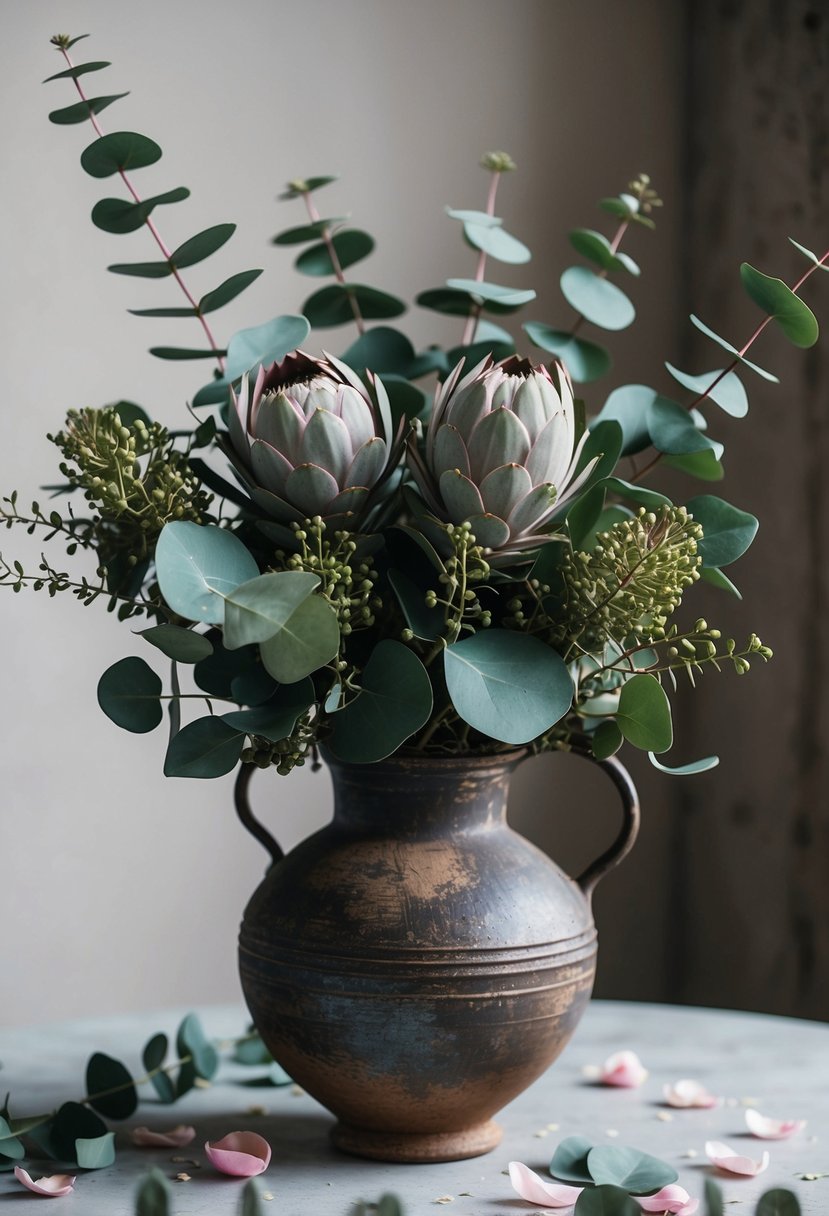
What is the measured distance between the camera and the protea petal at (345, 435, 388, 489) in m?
0.75

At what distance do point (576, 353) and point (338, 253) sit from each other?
8.1 inches

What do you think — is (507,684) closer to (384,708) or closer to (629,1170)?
(384,708)

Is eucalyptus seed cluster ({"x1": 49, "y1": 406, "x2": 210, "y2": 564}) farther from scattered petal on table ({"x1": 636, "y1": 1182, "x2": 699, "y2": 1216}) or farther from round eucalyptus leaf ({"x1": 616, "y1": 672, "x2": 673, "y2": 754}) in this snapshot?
scattered petal on table ({"x1": 636, "y1": 1182, "x2": 699, "y2": 1216})

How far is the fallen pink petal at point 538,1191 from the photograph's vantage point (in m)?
0.76

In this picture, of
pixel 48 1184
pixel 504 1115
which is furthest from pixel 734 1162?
pixel 48 1184

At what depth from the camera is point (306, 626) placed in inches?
26.7

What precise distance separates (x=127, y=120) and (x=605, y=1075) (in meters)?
1.25

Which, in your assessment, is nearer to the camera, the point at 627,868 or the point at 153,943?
the point at 153,943

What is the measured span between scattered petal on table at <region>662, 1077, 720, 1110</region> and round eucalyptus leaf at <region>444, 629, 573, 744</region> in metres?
0.38

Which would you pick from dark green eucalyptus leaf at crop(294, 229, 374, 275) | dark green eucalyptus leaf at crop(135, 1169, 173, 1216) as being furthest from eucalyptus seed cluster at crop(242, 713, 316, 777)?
dark green eucalyptus leaf at crop(294, 229, 374, 275)

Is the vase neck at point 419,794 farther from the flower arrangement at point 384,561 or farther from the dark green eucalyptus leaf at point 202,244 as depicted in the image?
the dark green eucalyptus leaf at point 202,244

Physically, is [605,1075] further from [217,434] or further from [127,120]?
[127,120]

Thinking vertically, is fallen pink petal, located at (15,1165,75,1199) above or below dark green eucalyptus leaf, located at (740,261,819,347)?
below

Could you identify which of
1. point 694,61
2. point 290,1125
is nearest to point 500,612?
point 290,1125
